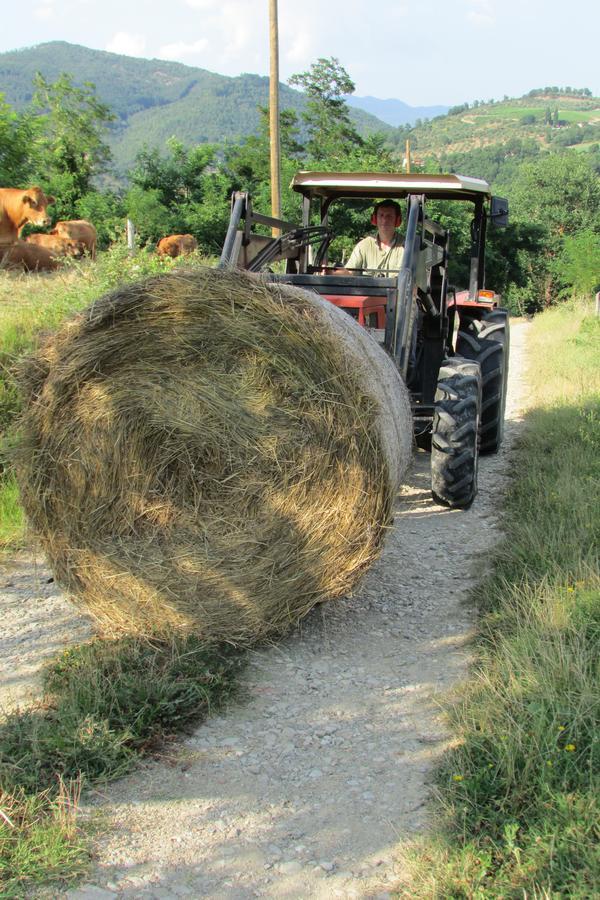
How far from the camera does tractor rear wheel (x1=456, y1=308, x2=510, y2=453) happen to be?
24.9 ft

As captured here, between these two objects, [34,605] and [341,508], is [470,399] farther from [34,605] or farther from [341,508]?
[34,605]

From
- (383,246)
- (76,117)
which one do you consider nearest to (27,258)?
(383,246)

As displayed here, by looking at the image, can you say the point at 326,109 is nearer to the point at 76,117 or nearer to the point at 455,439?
the point at 76,117

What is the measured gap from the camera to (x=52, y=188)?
23875 millimetres

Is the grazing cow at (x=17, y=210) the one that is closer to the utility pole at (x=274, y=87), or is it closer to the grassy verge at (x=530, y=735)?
the utility pole at (x=274, y=87)

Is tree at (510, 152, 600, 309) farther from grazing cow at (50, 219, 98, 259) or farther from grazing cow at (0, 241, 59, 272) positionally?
grazing cow at (0, 241, 59, 272)

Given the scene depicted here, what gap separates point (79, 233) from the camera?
566 inches

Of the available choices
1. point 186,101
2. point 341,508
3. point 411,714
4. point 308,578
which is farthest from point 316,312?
point 186,101

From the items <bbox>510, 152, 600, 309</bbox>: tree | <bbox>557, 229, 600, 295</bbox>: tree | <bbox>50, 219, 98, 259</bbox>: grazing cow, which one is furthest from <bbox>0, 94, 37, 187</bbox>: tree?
<bbox>510, 152, 600, 309</bbox>: tree

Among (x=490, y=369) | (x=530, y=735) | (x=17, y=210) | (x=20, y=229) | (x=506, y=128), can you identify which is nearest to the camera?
(x=530, y=735)

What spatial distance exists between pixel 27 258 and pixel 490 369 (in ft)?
23.5

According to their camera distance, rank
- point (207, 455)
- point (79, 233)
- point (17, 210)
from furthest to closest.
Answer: point (79, 233), point (17, 210), point (207, 455)

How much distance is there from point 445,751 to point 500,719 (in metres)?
0.25

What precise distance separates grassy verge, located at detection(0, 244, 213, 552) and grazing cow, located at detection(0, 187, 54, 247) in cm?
83
